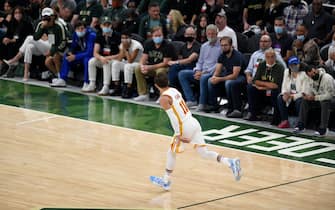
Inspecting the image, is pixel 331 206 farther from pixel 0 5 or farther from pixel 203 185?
pixel 0 5

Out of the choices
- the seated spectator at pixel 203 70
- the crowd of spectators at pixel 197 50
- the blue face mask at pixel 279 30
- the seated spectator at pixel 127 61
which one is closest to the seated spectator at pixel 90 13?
the crowd of spectators at pixel 197 50

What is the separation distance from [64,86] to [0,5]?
14.9 ft

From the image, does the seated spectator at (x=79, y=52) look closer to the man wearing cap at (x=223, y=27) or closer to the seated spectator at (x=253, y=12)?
the man wearing cap at (x=223, y=27)

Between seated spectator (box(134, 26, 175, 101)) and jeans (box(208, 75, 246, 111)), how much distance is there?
116 cm

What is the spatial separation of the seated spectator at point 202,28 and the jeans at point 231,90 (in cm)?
163

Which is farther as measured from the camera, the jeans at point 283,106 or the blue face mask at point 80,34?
the blue face mask at point 80,34

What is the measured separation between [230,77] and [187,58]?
1.29 metres

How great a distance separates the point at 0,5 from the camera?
75.0ft

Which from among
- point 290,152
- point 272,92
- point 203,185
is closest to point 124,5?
point 272,92

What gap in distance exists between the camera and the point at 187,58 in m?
17.5

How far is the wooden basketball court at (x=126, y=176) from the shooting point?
11414 mm

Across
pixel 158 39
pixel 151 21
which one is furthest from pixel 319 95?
pixel 151 21

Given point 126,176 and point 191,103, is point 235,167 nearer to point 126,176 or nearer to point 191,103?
point 126,176


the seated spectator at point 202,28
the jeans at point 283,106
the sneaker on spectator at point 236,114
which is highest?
the seated spectator at point 202,28
